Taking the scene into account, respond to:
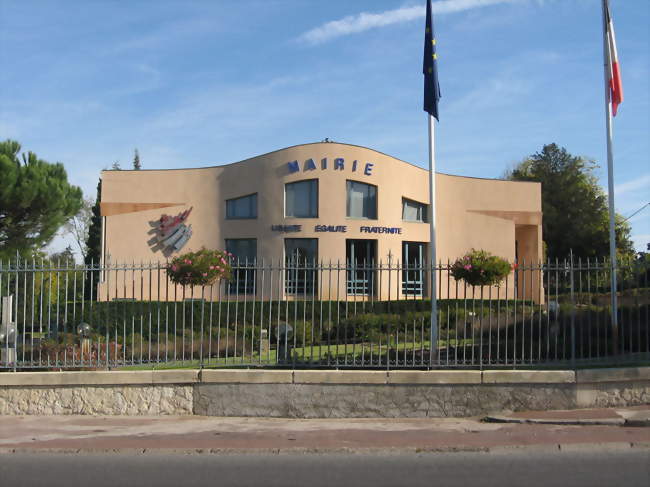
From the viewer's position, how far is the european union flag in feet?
46.8

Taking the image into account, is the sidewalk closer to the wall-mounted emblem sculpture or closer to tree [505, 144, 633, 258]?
the wall-mounted emblem sculpture

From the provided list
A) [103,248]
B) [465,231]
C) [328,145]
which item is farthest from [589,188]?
[103,248]

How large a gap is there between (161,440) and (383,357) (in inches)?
158

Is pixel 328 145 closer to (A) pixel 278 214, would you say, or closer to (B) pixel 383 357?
(A) pixel 278 214

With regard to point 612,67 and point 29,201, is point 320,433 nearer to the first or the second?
point 612,67

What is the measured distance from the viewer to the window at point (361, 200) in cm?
3284

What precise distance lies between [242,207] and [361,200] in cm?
590

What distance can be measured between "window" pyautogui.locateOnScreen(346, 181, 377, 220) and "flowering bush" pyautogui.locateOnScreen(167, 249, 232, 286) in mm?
20362

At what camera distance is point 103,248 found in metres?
33.2

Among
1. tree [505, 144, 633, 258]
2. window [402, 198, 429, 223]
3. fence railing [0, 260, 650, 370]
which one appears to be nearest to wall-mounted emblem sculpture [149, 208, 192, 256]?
window [402, 198, 429, 223]

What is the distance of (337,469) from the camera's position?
761 centimetres

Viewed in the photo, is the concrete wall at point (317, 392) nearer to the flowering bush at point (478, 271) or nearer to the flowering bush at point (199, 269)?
the flowering bush at point (199, 269)

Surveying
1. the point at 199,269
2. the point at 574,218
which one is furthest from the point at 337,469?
the point at 574,218

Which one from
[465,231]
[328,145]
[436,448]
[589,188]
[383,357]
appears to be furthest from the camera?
[589,188]
